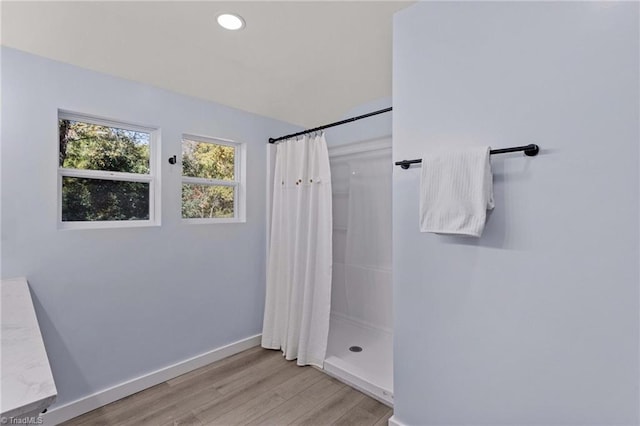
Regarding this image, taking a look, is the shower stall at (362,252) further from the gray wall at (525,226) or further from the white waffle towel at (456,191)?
the white waffle towel at (456,191)

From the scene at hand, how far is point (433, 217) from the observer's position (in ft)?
4.50

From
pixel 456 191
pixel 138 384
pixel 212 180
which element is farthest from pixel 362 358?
pixel 212 180

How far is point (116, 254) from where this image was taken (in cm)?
199

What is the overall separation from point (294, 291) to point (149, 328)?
110cm

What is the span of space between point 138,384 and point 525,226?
2.56 meters

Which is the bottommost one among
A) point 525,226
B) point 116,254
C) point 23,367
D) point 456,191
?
point 23,367

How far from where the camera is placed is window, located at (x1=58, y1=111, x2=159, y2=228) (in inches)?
74.3

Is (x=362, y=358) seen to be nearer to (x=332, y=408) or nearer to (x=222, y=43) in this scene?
(x=332, y=408)

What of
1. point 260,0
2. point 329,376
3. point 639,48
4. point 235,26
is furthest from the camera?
point 329,376

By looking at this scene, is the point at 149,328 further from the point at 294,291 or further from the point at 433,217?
the point at 433,217

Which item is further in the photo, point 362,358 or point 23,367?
point 362,358

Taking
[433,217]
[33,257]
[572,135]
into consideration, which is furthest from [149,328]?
[572,135]

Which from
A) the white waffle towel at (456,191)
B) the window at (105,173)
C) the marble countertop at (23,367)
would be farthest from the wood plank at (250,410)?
the white waffle towel at (456,191)

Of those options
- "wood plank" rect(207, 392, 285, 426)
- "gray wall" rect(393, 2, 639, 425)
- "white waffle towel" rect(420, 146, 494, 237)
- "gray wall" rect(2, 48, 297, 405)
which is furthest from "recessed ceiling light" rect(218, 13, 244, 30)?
"wood plank" rect(207, 392, 285, 426)
